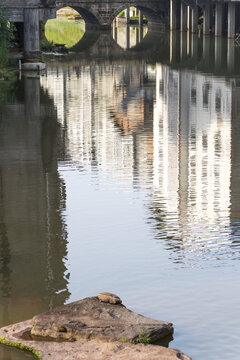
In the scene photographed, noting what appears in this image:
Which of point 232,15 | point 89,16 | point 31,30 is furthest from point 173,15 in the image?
point 31,30

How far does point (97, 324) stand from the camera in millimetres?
12734

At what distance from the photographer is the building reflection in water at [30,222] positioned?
585 inches

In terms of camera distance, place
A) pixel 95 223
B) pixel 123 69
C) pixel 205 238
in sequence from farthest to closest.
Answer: pixel 123 69, pixel 95 223, pixel 205 238

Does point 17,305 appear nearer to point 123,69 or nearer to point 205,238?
point 205,238

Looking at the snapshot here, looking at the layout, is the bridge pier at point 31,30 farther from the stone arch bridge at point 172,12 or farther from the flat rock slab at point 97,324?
the flat rock slab at point 97,324

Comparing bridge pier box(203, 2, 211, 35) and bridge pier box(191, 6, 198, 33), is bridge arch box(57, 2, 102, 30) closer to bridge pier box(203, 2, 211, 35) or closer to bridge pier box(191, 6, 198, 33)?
bridge pier box(191, 6, 198, 33)

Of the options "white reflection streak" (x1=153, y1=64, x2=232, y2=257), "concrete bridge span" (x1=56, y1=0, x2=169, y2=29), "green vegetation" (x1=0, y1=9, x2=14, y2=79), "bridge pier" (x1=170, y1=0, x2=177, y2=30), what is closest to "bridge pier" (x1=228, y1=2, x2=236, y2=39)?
"concrete bridge span" (x1=56, y1=0, x2=169, y2=29)

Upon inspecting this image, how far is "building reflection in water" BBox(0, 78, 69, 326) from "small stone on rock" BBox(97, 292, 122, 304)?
1.03 metres

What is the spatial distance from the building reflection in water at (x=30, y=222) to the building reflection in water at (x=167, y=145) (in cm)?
120

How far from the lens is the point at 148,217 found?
19.4 metres

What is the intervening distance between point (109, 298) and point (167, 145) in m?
14.9

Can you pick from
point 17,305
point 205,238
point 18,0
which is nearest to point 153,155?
point 205,238

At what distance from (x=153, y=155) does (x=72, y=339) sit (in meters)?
14.3

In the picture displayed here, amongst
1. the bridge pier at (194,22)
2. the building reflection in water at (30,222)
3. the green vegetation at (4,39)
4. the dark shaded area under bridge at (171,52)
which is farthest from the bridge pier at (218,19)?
the building reflection in water at (30,222)
